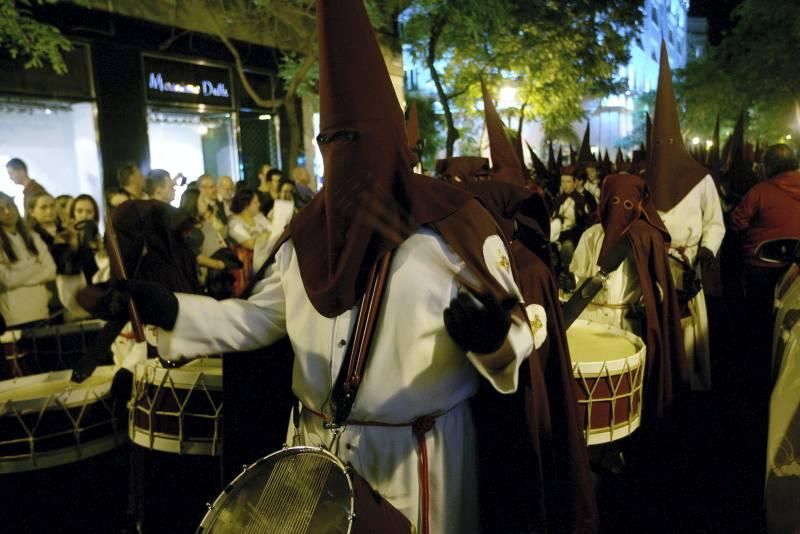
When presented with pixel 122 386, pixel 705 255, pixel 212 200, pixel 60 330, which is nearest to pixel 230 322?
pixel 122 386

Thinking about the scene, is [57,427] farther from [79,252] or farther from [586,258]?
[586,258]

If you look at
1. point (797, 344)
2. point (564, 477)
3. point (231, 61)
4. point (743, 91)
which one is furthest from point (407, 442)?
point (743, 91)

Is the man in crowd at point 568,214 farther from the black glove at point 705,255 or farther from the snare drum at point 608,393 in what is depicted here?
the snare drum at point 608,393

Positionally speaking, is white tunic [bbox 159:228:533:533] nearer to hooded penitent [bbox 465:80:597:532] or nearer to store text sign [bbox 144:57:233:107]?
hooded penitent [bbox 465:80:597:532]

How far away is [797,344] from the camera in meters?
3.12

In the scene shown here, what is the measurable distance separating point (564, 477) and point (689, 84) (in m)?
41.0

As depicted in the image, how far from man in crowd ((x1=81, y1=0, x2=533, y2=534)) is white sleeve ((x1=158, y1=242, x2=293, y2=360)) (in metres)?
0.09

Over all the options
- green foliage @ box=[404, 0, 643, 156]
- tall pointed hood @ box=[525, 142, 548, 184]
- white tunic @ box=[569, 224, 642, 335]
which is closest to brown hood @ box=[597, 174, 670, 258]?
white tunic @ box=[569, 224, 642, 335]

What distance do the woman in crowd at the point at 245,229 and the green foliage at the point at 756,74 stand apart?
1963cm

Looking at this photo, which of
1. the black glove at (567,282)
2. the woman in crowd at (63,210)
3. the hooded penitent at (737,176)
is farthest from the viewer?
the hooded penitent at (737,176)

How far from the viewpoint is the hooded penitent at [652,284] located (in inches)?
203

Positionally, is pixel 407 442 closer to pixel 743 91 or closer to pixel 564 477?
pixel 564 477

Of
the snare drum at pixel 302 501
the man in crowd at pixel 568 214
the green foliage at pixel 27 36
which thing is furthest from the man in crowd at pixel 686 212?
the green foliage at pixel 27 36

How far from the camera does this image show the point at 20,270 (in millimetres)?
6262
